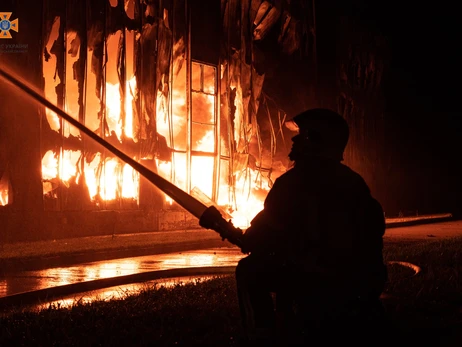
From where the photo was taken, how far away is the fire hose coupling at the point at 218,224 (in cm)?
384

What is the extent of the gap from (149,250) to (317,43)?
44.3 feet

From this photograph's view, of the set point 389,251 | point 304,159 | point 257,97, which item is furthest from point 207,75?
point 304,159

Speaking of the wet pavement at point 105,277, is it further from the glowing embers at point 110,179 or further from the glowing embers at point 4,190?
the glowing embers at point 110,179

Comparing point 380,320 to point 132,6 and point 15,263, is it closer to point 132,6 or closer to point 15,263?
point 15,263

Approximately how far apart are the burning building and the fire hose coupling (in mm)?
8887

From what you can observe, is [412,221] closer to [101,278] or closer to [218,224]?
[101,278]

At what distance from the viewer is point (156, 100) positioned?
1900 cm

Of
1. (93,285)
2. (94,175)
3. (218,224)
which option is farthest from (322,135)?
(94,175)

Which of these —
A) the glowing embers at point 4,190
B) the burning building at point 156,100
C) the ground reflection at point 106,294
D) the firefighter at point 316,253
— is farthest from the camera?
the burning building at point 156,100

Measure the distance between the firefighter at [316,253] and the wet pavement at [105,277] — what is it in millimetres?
3993

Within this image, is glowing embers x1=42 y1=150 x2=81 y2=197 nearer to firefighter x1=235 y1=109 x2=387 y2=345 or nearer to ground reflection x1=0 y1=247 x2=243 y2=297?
ground reflection x1=0 y1=247 x2=243 y2=297

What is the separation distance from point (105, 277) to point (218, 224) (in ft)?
21.3

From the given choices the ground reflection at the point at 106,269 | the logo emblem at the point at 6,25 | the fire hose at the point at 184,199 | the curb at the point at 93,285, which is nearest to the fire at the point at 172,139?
the logo emblem at the point at 6,25

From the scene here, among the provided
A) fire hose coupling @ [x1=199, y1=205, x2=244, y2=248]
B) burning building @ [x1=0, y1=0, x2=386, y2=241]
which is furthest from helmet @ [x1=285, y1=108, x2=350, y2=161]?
burning building @ [x1=0, y1=0, x2=386, y2=241]
